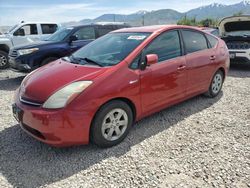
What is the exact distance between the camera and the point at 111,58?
3.86 m

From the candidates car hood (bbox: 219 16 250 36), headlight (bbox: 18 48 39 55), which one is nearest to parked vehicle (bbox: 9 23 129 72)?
headlight (bbox: 18 48 39 55)

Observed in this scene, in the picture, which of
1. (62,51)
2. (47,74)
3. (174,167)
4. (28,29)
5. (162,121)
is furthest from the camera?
(28,29)

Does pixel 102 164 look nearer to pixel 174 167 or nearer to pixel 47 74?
pixel 174 167

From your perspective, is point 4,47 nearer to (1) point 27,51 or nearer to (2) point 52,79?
(1) point 27,51

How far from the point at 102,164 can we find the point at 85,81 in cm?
103

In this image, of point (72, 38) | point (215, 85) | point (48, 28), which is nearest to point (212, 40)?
point (215, 85)

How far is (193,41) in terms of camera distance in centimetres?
488

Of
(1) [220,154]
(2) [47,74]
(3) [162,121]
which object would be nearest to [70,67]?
(2) [47,74]

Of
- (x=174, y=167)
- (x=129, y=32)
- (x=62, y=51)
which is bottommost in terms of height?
(x=174, y=167)

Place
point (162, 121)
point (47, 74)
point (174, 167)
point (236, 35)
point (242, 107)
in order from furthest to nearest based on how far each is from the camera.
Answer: point (236, 35), point (242, 107), point (162, 121), point (47, 74), point (174, 167)

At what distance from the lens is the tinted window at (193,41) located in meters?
4.69

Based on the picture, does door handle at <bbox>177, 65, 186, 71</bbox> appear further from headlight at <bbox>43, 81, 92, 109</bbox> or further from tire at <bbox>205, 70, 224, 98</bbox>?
headlight at <bbox>43, 81, 92, 109</bbox>

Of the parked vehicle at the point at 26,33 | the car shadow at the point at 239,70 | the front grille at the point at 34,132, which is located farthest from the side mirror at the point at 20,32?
the front grille at the point at 34,132

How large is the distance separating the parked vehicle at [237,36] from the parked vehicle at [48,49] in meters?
4.58
